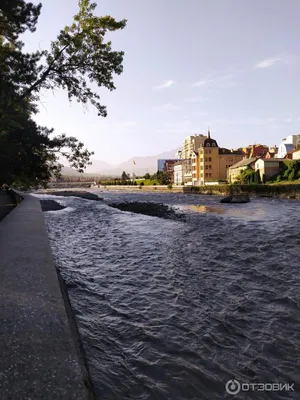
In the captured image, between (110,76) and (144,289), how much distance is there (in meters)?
11.2

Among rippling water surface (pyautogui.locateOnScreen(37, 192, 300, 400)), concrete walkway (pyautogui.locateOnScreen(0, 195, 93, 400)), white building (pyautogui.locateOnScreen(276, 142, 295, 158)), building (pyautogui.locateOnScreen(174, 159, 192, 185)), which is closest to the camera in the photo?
concrete walkway (pyautogui.locateOnScreen(0, 195, 93, 400))

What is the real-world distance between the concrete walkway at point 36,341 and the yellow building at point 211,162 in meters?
119

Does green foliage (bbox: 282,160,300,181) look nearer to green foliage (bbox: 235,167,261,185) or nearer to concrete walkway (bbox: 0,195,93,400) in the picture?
green foliage (bbox: 235,167,261,185)

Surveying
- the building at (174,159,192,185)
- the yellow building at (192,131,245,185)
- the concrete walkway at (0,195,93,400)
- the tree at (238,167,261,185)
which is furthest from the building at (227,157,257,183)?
the concrete walkway at (0,195,93,400)

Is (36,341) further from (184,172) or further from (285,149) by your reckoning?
(184,172)

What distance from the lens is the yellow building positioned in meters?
125

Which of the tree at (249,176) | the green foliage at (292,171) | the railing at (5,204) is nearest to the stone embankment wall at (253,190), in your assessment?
the tree at (249,176)

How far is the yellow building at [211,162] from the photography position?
410ft

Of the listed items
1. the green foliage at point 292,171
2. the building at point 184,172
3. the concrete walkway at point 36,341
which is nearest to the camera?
the concrete walkway at point 36,341

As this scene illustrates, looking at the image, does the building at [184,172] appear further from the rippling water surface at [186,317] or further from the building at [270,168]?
the rippling water surface at [186,317]

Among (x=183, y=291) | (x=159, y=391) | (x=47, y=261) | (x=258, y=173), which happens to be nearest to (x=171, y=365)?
(x=159, y=391)

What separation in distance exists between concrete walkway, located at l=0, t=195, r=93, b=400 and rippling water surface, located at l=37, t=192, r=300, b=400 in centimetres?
118

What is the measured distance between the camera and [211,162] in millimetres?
125625

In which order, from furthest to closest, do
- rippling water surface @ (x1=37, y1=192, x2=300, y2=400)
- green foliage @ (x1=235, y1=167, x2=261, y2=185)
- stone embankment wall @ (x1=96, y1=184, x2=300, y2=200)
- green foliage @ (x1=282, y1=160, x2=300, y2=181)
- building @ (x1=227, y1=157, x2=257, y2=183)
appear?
1. building @ (x1=227, y1=157, x2=257, y2=183)
2. green foliage @ (x1=235, y1=167, x2=261, y2=185)
3. green foliage @ (x1=282, y1=160, x2=300, y2=181)
4. stone embankment wall @ (x1=96, y1=184, x2=300, y2=200)
5. rippling water surface @ (x1=37, y1=192, x2=300, y2=400)
